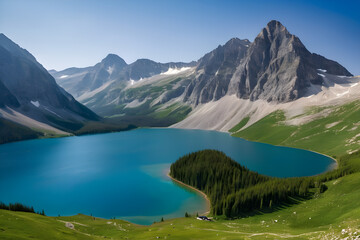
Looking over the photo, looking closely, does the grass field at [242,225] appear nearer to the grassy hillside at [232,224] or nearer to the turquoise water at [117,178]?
the grassy hillside at [232,224]

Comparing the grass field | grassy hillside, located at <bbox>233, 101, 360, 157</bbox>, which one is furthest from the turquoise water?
grassy hillside, located at <bbox>233, 101, 360, 157</bbox>

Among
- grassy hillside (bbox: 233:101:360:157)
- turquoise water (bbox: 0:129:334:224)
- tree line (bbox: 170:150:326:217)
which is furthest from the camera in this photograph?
grassy hillside (bbox: 233:101:360:157)

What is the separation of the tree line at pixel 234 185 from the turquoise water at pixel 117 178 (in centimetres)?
605

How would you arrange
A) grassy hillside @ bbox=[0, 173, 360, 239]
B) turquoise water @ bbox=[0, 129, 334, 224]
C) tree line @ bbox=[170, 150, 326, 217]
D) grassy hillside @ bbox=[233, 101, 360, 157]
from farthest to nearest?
grassy hillside @ bbox=[233, 101, 360, 157] → turquoise water @ bbox=[0, 129, 334, 224] → tree line @ bbox=[170, 150, 326, 217] → grassy hillside @ bbox=[0, 173, 360, 239]

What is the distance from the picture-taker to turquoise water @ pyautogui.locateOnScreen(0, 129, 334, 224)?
232 ft

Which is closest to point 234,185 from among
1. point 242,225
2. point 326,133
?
point 242,225

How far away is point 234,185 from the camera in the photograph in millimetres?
79750

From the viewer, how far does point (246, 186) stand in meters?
78.1

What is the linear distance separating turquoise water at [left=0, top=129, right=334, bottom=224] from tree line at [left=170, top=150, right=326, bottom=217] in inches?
238

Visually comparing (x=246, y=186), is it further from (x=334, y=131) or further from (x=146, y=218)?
(x=334, y=131)

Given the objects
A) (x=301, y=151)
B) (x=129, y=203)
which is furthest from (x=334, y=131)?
(x=129, y=203)

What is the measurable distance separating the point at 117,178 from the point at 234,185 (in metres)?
46.5

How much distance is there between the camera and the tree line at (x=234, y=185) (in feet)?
207

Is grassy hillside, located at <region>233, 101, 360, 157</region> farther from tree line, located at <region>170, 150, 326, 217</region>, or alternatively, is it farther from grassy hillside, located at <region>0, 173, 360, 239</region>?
grassy hillside, located at <region>0, 173, 360, 239</region>
